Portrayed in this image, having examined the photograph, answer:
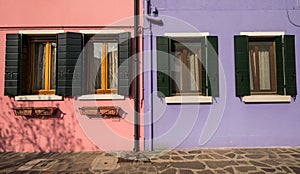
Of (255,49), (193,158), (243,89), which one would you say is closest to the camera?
(193,158)

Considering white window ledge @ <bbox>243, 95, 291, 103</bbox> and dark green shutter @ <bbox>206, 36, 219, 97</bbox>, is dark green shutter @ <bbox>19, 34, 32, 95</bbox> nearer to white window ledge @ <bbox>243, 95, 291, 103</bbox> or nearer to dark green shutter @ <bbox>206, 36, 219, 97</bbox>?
dark green shutter @ <bbox>206, 36, 219, 97</bbox>

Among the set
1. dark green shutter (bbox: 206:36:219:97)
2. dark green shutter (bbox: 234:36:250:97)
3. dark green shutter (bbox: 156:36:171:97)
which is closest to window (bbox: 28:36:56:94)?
dark green shutter (bbox: 156:36:171:97)

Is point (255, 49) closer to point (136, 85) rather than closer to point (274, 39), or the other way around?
point (274, 39)

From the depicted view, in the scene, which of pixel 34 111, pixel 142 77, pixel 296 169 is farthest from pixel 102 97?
pixel 296 169

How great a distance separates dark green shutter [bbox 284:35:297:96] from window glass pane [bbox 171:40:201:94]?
2.23 m

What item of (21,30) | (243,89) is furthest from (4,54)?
(243,89)

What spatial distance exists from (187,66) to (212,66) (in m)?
0.67

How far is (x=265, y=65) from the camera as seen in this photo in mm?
6422

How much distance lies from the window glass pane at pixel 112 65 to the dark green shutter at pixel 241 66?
10.4 feet

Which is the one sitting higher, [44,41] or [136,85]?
[44,41]

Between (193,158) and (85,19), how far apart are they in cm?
445

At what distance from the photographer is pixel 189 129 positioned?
6.14 m

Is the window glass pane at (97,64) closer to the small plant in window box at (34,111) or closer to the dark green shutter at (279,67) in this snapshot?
the small plant in window box at (34,111)

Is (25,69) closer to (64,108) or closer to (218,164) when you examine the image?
(64,108)
